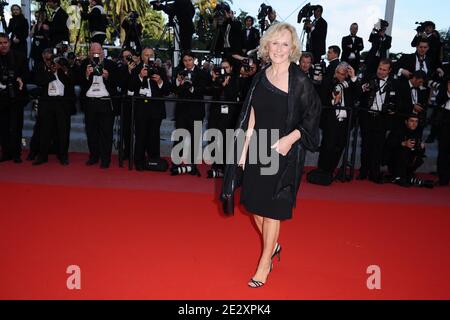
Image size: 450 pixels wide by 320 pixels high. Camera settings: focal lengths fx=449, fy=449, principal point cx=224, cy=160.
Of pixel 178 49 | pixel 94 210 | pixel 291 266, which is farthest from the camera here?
pixel 178 49

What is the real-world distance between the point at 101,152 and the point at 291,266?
416cm

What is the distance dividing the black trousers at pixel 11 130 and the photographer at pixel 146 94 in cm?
182

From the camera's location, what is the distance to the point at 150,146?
22.5ft

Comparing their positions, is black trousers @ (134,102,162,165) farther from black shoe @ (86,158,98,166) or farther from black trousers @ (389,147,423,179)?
black trousers @ (389,147,423,179)

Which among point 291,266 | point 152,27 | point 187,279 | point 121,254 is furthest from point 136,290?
point 152,27

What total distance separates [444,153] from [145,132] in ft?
14.5

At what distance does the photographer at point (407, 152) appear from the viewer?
6.45 meters

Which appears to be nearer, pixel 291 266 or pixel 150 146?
pixel 291 266

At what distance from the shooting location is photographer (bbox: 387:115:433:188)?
6445 millimetres

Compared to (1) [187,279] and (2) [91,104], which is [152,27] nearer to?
(2) [91,104]

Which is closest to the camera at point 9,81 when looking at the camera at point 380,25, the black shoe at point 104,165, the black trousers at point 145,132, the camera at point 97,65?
the camera at point 97,65

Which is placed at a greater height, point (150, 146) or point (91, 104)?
point (91, 104)

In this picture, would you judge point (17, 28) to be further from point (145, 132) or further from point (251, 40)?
point (251, 40)
